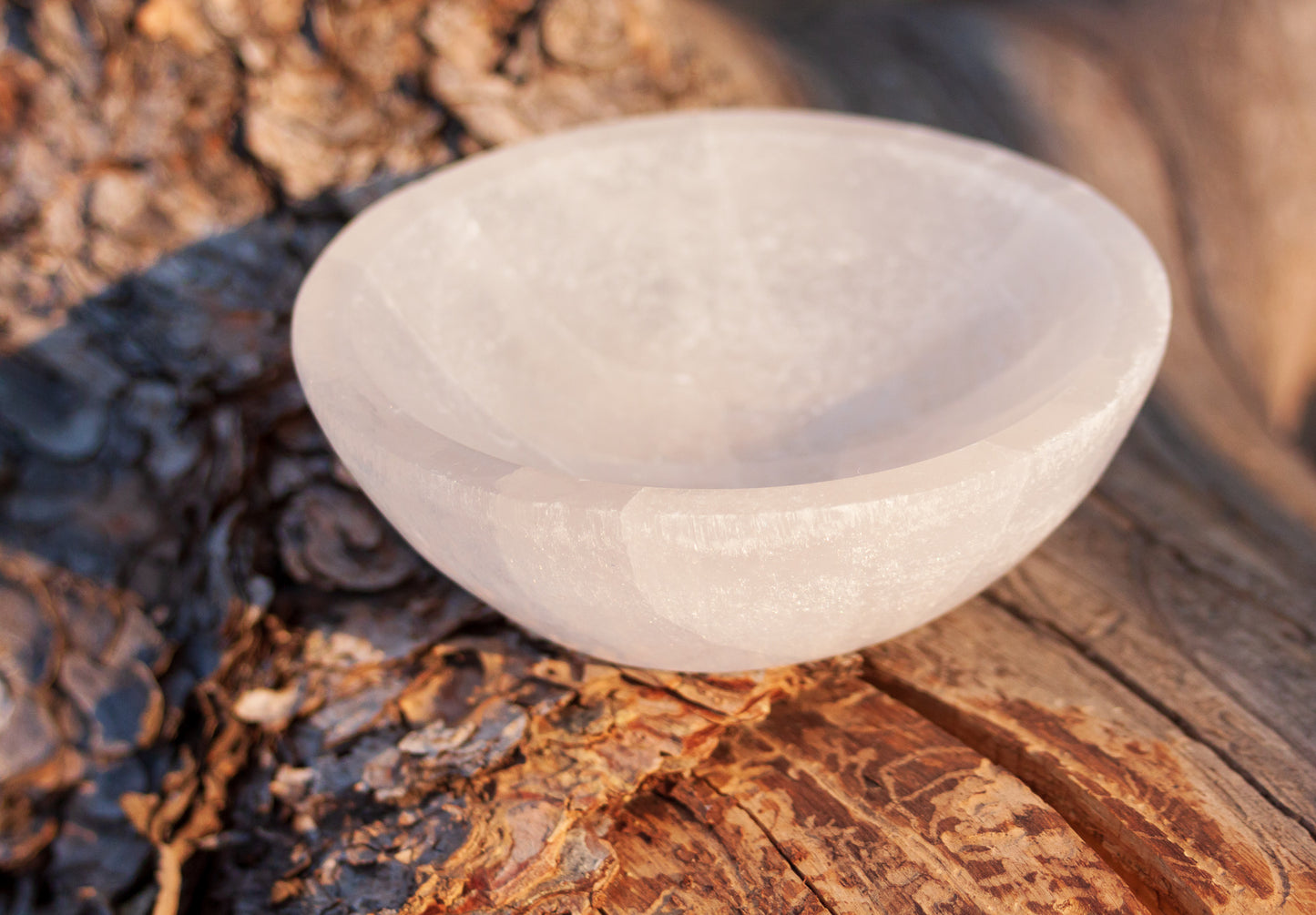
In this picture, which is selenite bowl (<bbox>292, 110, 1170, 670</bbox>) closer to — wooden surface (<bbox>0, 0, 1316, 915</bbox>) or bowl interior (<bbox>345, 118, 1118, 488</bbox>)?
bowl interior (<bbox>345, 118, 1118, 488</bbox>)

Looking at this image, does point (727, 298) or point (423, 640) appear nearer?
point (423, 640)

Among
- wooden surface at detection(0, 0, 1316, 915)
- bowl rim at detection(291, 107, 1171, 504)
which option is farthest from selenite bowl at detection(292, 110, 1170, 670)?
wooden surface at detection(0, 0, 1316, 915)

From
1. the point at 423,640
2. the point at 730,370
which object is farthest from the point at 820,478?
the point at 423,640

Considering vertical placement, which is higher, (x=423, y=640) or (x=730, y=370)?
(x=730, y=370)

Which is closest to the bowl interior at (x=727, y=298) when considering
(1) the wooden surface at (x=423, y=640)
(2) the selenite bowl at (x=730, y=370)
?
(2) the selenite bowl at (x=730, y=370)

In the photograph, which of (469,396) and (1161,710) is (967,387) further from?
(469,396)

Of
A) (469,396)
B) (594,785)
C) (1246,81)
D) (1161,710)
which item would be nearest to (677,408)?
(469,396)

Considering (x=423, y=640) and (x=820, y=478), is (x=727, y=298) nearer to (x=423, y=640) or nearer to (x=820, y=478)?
(x=820, y=478)
